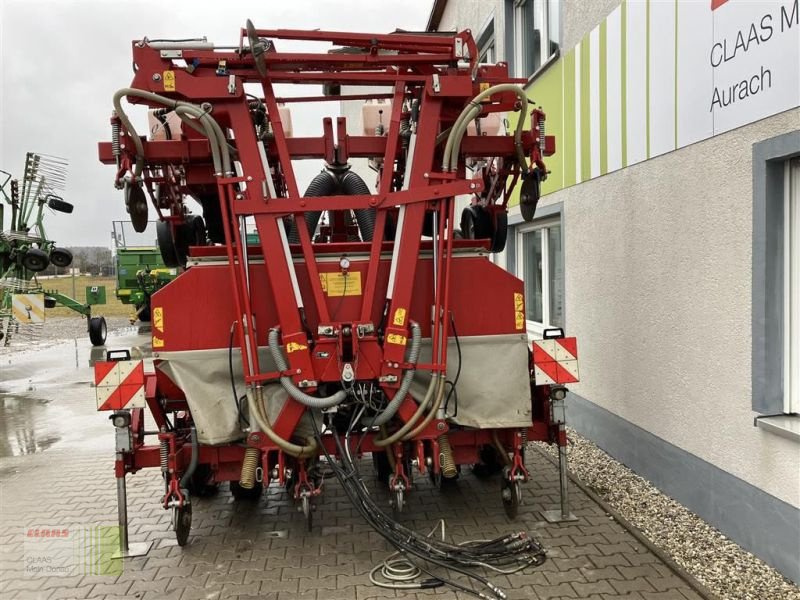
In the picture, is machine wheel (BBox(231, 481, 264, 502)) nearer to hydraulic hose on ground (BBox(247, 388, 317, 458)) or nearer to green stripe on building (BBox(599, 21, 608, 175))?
hydraulic hose on ground (BBox(247, 388, 317, 458))

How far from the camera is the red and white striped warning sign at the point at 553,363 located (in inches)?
163

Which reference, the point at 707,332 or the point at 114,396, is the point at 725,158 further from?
the point at 114,396

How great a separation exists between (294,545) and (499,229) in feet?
9.06

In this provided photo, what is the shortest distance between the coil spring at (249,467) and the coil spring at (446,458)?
43.3 inches

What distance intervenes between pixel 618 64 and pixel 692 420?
2.92 meters

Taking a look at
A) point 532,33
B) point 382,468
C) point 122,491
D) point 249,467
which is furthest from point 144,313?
point 249,467

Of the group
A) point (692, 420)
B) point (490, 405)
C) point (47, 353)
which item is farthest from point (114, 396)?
point (47, 353)

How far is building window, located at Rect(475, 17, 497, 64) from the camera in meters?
9.73

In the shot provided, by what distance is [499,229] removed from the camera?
5.10 meters

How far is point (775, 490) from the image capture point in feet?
11.1

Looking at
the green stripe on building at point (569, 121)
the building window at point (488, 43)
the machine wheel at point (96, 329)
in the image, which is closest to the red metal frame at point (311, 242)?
the green stripe on building at point (569, 121)

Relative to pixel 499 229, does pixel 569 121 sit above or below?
above

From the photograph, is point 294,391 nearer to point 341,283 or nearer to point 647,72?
point 341,283

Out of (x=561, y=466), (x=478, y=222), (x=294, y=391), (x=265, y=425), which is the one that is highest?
(x=478, y=222)
